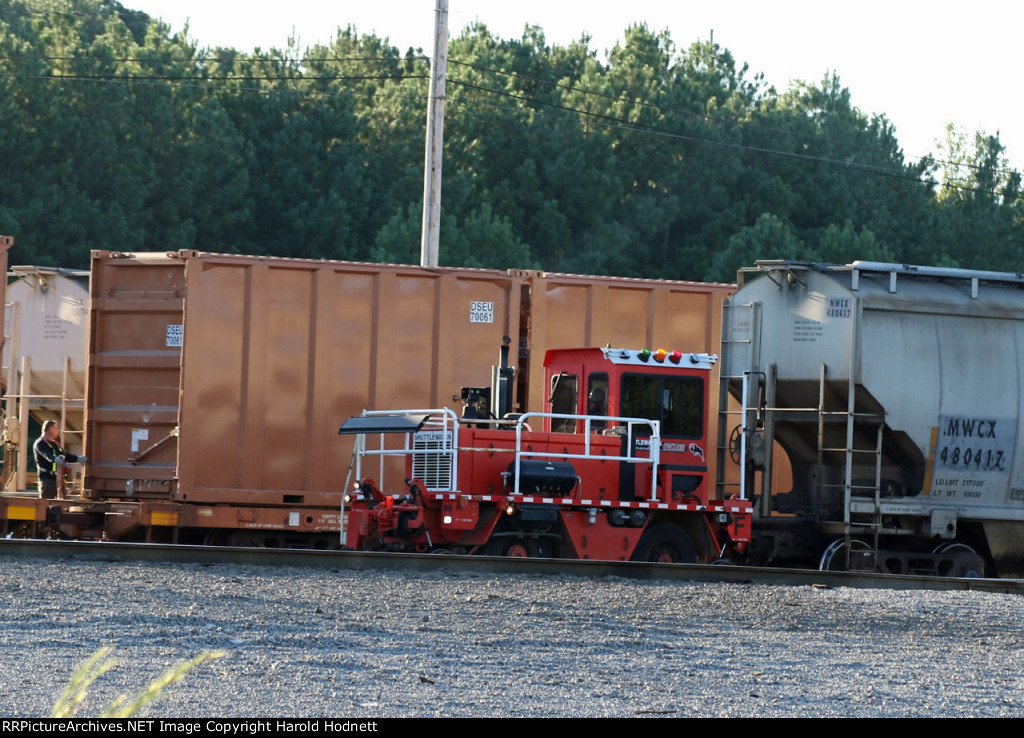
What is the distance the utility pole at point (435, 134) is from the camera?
21.6 meters

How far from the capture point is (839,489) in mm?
16156

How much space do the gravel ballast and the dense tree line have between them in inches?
966

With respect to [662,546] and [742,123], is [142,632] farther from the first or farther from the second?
[742,123]

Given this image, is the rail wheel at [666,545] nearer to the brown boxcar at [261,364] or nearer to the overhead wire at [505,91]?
the brown boxcar at [261,364]

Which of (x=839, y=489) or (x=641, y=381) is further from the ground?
(x=641, y=381)

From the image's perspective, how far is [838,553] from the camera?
15.6 m

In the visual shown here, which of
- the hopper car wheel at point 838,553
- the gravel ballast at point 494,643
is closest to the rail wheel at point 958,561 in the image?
the hopper car wheel at point 838,553

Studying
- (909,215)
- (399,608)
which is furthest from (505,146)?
(399,608)

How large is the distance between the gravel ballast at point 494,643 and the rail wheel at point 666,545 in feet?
6.55

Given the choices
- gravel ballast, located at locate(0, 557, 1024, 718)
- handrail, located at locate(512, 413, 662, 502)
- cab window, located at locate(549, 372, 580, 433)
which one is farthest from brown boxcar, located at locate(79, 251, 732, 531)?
gravel ballast, located at locate(0, 557, 1024, 718)

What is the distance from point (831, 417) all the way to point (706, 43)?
1867 inches

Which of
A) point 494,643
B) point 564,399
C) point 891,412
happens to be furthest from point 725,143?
point 494,643

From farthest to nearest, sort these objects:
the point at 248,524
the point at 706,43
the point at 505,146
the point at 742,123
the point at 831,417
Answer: the point at 706,43 → the point at 742,123 → the point at 505,146 → the point at 831,417 → the point at 248,524

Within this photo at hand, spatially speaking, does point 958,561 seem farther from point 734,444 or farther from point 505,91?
point 505,91
